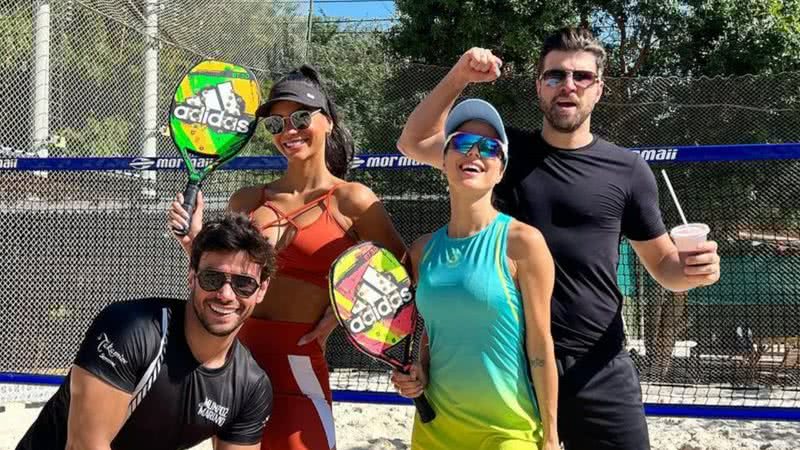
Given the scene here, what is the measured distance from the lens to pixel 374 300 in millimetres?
3043

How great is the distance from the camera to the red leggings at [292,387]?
336 cm

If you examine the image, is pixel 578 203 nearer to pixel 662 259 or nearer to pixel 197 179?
pixel 662 259

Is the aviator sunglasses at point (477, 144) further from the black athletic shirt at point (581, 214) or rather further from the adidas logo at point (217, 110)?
the adidas logo at point (217, 110)

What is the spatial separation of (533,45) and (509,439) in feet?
33.8

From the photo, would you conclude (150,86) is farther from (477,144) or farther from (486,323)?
(486,323)

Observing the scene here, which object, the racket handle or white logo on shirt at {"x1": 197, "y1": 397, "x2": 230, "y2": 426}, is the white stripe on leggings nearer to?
white logo on shirt at {"x1": 197, "y1": 397, "x2": 230, "y2": 426}

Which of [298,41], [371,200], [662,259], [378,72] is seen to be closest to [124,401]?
[371,200]

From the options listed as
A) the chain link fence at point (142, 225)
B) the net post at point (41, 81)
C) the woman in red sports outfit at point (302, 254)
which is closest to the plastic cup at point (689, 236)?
the woman in red sports outfit at point (302, 254)

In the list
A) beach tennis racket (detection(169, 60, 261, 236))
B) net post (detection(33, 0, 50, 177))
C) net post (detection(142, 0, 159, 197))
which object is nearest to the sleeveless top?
beach tennis racket (detection(169, 60, 261, 236))

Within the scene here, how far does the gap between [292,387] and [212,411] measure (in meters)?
0.32

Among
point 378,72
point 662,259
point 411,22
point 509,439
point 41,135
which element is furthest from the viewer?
point 411,22

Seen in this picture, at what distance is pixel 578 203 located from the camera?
3125 mm

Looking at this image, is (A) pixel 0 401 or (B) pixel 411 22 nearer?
(A) pixel 0 401

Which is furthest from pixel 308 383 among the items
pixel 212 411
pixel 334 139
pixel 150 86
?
pixel 150 86
